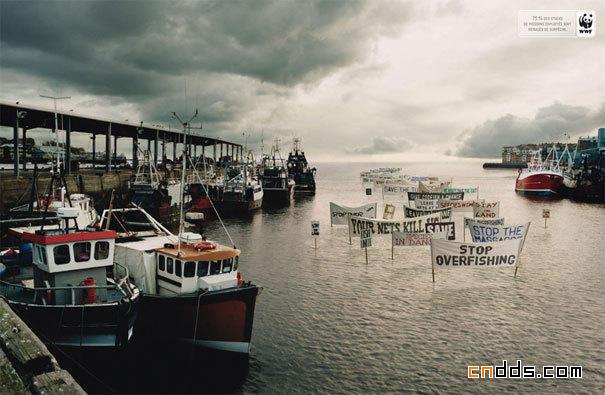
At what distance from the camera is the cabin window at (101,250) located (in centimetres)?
2374

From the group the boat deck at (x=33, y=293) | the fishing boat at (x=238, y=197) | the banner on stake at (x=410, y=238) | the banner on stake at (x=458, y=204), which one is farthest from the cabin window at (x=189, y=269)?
the fishing boat at (x=238, y=197)

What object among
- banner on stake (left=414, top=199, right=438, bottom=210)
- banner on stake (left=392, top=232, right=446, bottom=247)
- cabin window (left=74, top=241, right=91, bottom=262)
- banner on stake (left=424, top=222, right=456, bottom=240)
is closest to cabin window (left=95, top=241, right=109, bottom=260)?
cabin window (left=74, top=241, right=91, bottom=262)

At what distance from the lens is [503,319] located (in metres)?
28.9

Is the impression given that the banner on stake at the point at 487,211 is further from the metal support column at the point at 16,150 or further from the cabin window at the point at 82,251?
the metal support column at the point at 16,150

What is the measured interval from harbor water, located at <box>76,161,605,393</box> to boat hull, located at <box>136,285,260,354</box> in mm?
1161

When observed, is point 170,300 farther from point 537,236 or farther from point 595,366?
point 537,236

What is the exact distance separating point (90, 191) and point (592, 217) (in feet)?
316

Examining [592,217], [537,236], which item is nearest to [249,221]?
[537,236]

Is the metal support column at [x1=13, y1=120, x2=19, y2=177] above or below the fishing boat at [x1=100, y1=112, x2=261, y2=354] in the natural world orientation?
above

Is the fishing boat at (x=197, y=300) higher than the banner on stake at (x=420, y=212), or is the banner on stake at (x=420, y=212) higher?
the banner on stake at (x=420, y=212)

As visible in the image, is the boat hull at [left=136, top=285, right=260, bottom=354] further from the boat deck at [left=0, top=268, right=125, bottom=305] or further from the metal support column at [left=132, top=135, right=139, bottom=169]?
the metal support column at [left=132, top=135, right=139, bottom=169]

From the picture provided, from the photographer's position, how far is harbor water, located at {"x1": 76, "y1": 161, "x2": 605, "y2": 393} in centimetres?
2153

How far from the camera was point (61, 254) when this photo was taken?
23.0 meters

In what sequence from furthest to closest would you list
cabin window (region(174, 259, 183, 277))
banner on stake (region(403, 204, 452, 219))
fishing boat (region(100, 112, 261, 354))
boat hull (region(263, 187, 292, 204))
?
boat hull (region(263, 187, 292, 204)) → banner on stake (region(403, 204, 452, 219)) → cabin window (region(174, 259, 183, 277)) → fishing boat (region(100, 112, 261, 354))
